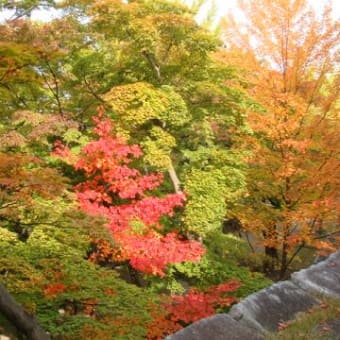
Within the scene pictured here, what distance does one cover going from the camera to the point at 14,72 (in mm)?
6148

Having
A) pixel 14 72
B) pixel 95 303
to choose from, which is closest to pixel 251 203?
pixel 95 303

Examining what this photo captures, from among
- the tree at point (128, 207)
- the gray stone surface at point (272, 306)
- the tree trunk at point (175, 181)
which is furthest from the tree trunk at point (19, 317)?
the tree trunk at point (175, 181)

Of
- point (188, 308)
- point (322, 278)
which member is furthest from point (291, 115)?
point (322, 278)

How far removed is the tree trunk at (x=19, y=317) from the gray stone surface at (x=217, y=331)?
4.04 metres

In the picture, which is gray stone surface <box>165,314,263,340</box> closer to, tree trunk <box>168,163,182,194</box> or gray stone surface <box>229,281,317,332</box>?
gray stone surface <box>229,281,317,332</box>

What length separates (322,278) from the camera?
4176 mm

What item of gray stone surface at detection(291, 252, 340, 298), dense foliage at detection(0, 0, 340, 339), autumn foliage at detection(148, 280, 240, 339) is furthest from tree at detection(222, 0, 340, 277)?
gray stone surface at detection(291, 252, 340, 298)

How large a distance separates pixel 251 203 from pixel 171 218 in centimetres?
278

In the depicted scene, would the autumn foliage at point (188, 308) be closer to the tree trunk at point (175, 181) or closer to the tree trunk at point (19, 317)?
the tree trunk at point (19, 317)

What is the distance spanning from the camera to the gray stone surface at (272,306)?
10.7ft

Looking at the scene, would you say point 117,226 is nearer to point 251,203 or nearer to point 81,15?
point 251,203

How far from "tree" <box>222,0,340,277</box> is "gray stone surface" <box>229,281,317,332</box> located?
24.0 ft

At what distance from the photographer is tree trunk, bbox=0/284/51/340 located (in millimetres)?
6172

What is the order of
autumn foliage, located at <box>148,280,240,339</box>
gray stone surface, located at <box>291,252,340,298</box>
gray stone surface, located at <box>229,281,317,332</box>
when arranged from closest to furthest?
gray stone surface, located at <box>229,281,317,332</box> → gray stone surface, located at <box>291,252,340,298</box> → autumn foliage, located at <box>148,280,240,339</box>
